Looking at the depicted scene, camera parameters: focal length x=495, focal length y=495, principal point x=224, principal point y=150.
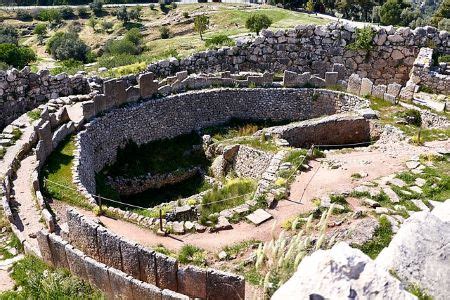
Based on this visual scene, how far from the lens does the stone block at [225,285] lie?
11.8 m

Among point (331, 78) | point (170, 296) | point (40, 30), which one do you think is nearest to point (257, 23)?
point (331, 78)

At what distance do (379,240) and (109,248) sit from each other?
7598mm

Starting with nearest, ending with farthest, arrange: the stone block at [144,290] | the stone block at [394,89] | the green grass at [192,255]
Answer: the stone block at [144,290], the green grass at [192,255], the stone block at [394,89]

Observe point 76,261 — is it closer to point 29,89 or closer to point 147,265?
point 147,265

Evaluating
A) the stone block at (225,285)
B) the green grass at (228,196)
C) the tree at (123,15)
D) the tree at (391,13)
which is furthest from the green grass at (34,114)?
the tree at (123,15)

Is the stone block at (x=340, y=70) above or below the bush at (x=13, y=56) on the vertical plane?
above

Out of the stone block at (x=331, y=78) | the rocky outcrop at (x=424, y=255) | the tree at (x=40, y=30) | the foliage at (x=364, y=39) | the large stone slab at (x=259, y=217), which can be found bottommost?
the tree at (x=40, y=30)

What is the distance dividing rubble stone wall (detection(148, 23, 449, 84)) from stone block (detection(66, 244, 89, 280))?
17.1 meters

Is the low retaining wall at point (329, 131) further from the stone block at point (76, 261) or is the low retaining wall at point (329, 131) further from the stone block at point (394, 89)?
the stone block at point (76, 261)

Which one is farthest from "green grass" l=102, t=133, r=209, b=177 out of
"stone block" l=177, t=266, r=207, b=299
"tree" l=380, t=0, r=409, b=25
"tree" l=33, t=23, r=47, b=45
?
"tree" l=33, t=23, r=47, b=45

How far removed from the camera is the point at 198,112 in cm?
2547

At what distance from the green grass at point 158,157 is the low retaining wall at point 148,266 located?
799cm

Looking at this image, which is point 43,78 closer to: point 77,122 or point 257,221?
point 77,122

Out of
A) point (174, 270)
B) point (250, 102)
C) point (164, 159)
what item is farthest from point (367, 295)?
point (250, 102)
